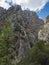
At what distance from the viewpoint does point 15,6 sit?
12300 cm

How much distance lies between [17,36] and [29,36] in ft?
33.1

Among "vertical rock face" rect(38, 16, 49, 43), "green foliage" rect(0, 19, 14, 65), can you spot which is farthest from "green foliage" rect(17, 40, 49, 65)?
"vertical rock face" rect(38, 16, 49, 43)

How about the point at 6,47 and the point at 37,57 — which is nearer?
the point at 6,47

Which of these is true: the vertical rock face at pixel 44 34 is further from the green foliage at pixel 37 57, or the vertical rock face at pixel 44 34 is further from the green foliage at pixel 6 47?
the green foliage at pixel 6 47

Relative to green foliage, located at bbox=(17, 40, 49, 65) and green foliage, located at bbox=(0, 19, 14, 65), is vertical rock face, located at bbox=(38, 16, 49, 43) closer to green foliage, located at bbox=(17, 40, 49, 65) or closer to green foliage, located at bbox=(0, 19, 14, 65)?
green foliage, located at bbox=(17, 40, 49, 65)

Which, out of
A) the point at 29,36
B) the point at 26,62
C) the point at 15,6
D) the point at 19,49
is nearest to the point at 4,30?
the point at 26,62

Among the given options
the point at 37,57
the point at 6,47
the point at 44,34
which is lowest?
the point at 37,57

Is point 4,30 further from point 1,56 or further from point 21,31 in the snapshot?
point 21,31

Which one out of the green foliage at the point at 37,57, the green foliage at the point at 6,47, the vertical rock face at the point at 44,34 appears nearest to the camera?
the green foliage at the point at 6,47

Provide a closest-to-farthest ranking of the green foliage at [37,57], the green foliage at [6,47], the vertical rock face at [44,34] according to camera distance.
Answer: the green foliage at [6,47]
the green foliage at [37,57]
the vertical rock face at [44,34]

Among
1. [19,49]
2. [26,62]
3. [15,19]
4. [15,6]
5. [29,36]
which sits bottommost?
[26,62]

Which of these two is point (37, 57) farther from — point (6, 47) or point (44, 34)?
point (44, 34)

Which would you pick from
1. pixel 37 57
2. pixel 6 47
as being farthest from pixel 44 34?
pixel 6 47

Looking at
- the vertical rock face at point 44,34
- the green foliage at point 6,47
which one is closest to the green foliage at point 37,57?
the green foliage at point 6,47
